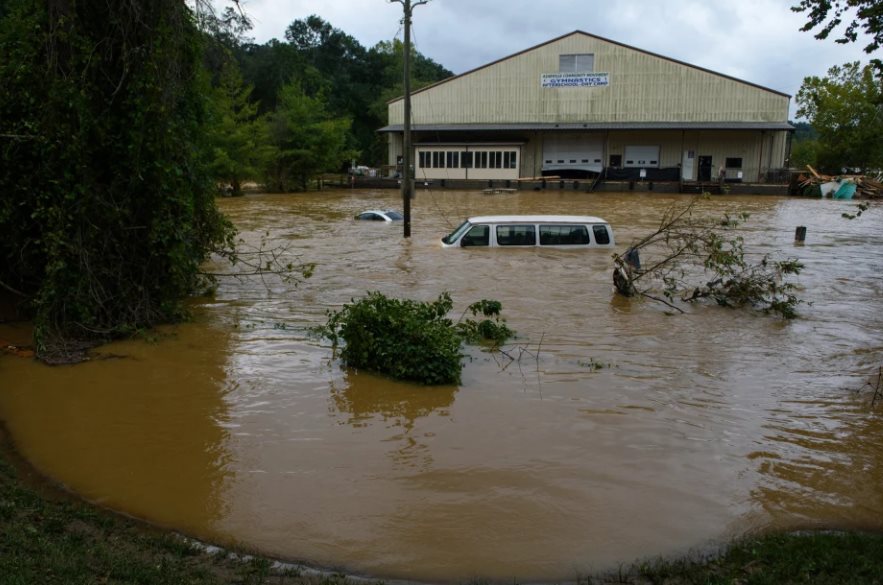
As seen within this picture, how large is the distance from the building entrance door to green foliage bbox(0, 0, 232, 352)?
164 ft

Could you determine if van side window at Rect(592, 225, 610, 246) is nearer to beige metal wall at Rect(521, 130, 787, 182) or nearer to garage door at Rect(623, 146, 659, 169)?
beige metal wall at Rect(521, 130, 787, 182)

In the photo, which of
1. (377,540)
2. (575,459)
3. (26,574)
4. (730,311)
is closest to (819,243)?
(730,311)

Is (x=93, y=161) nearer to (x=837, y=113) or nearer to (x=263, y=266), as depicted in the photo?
(x=263, y=266)

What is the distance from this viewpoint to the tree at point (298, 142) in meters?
52.2

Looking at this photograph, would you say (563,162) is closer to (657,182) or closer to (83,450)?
(657,182)

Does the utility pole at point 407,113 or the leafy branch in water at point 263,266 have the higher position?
the utility pole at point 407,113

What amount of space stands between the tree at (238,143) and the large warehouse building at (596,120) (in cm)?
1273

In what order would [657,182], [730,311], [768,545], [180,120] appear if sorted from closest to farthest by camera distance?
[768,545] → [180,120] → [730,311] → [657,182]

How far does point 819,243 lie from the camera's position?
25.6m

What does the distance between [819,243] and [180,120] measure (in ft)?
73.5

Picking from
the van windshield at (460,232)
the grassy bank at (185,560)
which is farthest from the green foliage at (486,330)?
the van windshield at (460,232)

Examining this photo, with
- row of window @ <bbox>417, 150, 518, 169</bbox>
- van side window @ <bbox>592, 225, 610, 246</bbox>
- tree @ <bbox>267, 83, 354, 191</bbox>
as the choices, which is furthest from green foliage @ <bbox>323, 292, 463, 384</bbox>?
row of window @ <bbox>417, 150, 518, 169</bbox>

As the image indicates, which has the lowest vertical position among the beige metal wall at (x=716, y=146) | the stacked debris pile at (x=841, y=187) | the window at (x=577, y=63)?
the stacked debris pile at (x=841, y=187)

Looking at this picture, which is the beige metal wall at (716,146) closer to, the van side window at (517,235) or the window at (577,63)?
the window at (577,63)
